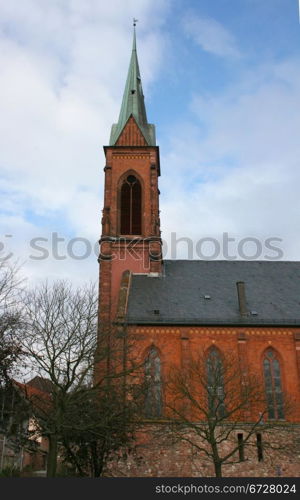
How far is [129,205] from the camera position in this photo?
131 feet

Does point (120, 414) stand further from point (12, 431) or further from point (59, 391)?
point (12, 431)

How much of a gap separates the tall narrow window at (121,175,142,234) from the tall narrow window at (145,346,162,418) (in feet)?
35.3

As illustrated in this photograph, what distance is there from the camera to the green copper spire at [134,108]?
141 feet

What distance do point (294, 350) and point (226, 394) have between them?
7.85 metres

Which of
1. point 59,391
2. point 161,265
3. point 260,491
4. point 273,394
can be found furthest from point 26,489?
point 161,265

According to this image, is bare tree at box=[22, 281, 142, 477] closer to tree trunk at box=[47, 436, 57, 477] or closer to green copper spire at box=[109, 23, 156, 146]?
tree trunk at box=[47, 436, 57, 477]

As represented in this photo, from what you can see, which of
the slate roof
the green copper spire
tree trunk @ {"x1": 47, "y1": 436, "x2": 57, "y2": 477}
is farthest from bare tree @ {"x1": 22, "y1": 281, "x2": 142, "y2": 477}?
the green copper spire

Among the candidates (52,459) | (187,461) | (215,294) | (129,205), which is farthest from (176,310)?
(52,459)

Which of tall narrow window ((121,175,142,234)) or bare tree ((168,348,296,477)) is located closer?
bare tree ((168,348,296,477))

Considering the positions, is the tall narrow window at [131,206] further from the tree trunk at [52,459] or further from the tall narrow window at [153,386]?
the tree trunk at [52,459]

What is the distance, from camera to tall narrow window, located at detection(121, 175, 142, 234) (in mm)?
39188

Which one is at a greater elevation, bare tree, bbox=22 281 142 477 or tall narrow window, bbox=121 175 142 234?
tall narrow window, bbox=121 175 142 234

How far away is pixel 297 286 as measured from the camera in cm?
3759

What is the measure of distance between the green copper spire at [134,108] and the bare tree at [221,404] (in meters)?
20.5
